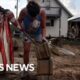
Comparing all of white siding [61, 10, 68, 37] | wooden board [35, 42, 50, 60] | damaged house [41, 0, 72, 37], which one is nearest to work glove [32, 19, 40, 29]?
wooden board [35, 42, 50, 60]

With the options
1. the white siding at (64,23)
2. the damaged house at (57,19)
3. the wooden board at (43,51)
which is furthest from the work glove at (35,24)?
the white siding at (64,23)

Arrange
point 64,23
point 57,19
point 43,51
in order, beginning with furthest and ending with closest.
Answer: point 64,23, point 57,19, point 43,51

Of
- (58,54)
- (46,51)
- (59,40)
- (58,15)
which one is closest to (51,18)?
(58,15)

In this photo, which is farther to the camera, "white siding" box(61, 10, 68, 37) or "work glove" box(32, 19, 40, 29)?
"white siding" box(61, 10, 68, 37)

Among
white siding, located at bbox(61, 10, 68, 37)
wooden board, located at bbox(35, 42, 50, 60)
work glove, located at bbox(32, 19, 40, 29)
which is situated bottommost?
white siding, located at bbox(61, 10, 68, 37)

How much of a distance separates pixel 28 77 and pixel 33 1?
1.49 metres

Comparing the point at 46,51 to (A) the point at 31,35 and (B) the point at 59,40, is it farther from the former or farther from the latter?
(B) the point at 59,40

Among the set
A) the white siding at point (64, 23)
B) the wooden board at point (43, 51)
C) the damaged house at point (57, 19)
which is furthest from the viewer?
the white siding at point (64, 23)

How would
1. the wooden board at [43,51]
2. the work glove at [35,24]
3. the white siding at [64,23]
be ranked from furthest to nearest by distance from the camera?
the white siding at [64,23] < the work glove at [35,24] < the wooden board at [43,51]

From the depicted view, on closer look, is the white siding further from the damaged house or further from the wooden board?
the wooden board

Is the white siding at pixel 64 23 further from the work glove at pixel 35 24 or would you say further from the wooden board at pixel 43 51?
the wooden board at pixel 43 51

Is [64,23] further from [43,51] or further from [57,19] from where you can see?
[43,51]

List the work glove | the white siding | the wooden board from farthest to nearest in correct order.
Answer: the white siding
the work glove
the wooden board

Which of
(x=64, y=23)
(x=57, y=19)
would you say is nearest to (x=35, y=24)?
(x=57, y=19)
